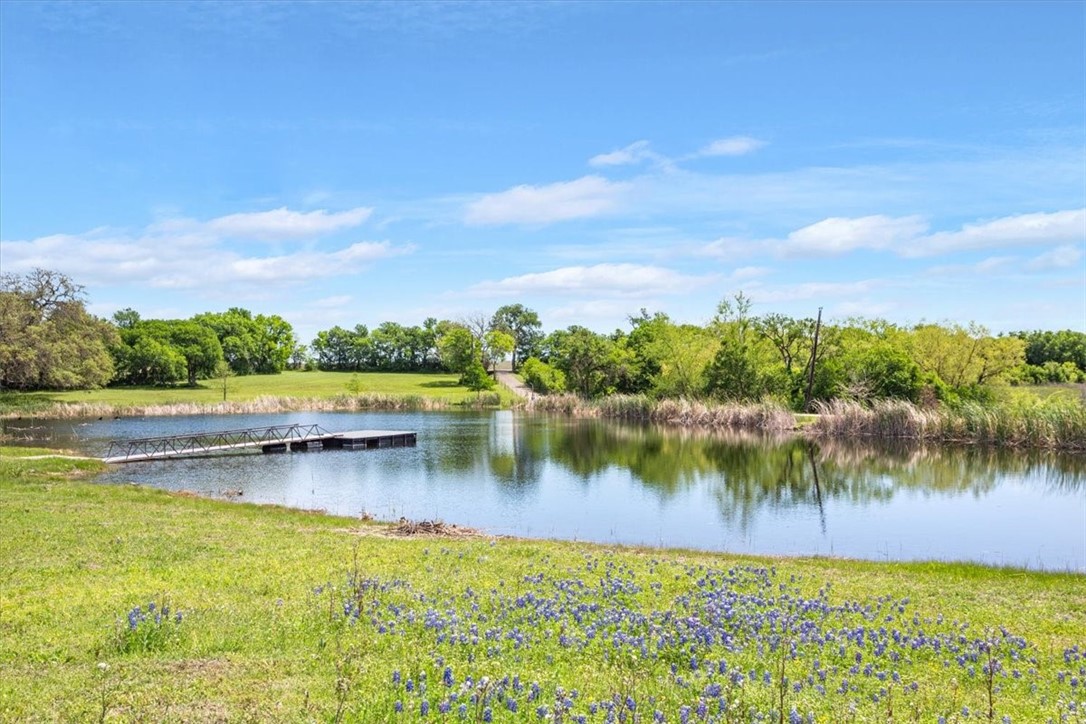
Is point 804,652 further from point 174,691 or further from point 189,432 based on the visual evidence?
point 189,432

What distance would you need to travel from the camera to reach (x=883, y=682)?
7520mm

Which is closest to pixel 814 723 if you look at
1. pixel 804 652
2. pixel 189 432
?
pixel 804 652

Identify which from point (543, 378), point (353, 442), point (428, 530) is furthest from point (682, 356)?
point (428, 530)

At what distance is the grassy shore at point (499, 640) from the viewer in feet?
21.6

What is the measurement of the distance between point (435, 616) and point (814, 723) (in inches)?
164

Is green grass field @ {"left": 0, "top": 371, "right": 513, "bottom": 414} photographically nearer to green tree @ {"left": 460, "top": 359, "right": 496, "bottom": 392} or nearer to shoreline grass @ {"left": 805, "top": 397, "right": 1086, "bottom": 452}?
green tree @ {"left": 460, "top": 359, "right": 496, "bottom": 392}

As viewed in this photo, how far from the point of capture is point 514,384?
361 feet

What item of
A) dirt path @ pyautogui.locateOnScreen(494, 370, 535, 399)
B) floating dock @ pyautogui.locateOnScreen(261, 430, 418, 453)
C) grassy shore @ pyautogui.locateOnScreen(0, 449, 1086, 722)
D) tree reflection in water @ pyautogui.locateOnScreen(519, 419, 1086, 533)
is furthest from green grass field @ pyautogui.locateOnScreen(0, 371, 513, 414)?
grassy shore @ pyautogui.locateOnScreen(0, 449, 1086, 722)

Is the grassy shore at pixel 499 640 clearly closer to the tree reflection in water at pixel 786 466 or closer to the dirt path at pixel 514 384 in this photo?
the tree reflection in water at pixel 786 466

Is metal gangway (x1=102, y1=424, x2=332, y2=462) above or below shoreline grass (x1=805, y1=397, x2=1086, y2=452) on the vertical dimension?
below

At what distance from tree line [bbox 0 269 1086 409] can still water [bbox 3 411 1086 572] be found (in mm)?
13689

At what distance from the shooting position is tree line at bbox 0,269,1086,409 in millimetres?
62781

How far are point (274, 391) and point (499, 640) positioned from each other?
91.3 meters

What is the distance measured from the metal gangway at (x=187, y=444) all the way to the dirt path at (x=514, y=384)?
4024cm
